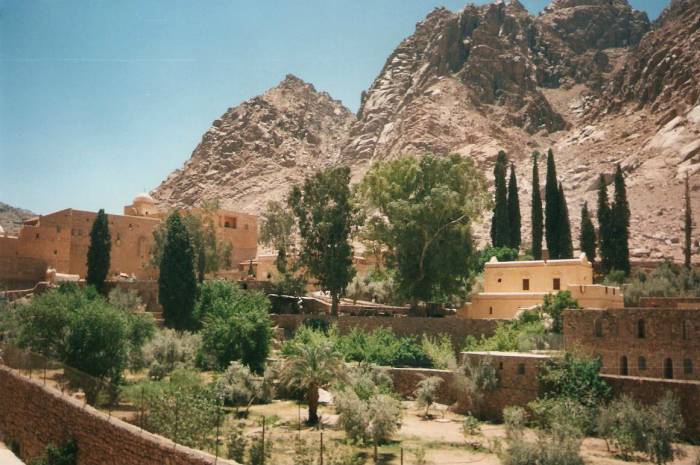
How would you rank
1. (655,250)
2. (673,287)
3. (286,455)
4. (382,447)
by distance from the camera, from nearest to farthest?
(286,455), (382,447), (673,287), (655,250)

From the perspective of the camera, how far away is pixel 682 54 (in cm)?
8712

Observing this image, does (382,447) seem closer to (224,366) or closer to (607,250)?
(224,366)

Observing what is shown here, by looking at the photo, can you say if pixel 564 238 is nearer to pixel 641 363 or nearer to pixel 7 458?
pixel 641 363

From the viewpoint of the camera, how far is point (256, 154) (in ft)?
401

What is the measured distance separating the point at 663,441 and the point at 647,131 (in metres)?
71.3

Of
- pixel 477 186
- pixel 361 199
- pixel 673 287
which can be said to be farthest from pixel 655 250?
pixel 361 199

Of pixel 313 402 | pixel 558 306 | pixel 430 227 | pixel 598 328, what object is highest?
pixel 430 227

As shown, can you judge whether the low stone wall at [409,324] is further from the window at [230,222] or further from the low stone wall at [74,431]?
the window at [230,222]

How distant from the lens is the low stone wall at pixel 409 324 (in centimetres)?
3441

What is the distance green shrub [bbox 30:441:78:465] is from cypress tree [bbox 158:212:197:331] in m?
22.0

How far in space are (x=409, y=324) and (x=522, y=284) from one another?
21.9ft

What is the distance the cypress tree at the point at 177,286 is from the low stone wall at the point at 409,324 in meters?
5.32

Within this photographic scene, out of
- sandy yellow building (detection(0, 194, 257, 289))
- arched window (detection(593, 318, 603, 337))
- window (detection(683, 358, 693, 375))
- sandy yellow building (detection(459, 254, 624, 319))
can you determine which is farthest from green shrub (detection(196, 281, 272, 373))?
sandy yellow building (detection(0, 194, 257, 289))

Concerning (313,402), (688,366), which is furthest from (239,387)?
(688,366)
